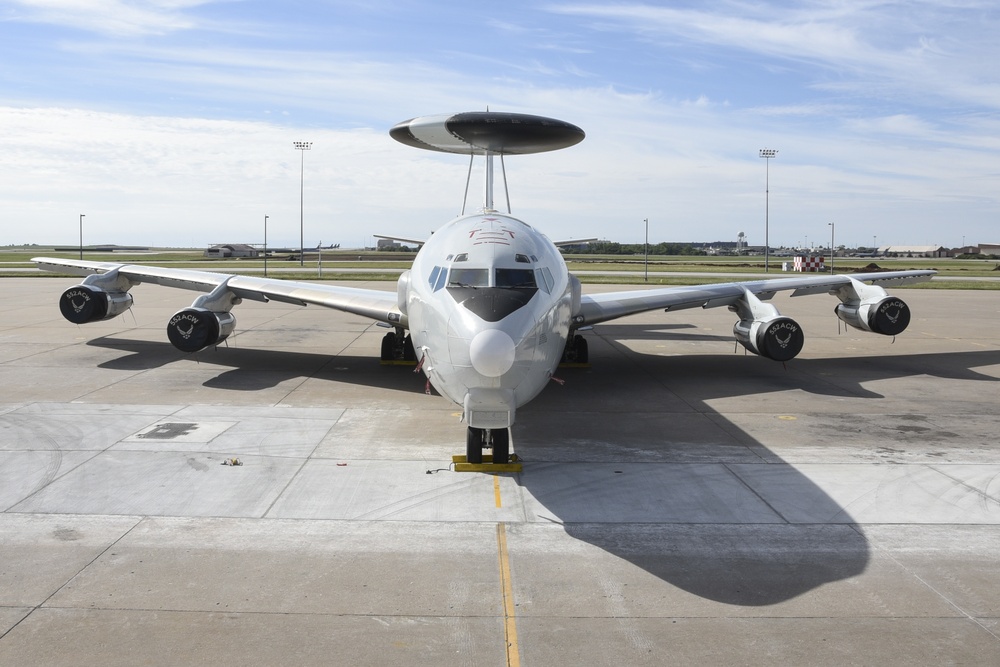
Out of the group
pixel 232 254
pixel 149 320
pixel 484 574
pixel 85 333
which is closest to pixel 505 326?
pixel 484 574

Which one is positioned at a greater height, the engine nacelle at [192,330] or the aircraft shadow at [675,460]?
the engine nacelle at [192,330]

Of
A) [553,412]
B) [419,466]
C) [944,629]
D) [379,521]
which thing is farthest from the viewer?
[553,412]

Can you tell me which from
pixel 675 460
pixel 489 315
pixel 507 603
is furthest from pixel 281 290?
pixel 507 603

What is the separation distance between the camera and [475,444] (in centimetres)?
1218

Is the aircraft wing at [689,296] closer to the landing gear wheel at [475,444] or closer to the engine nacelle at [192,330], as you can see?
the landing gear wheel at [475,444]

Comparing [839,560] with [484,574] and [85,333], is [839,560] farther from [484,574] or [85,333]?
[85,333]

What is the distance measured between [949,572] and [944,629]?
1482mm

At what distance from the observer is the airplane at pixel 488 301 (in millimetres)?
10734

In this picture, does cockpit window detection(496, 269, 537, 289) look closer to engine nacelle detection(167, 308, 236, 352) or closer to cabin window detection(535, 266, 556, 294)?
cabin window detection(535, 266, 556, 294)

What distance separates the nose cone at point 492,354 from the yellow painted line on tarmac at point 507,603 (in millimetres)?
1919

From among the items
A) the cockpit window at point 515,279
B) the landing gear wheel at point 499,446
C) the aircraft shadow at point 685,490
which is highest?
the cockpit window at point 515,279

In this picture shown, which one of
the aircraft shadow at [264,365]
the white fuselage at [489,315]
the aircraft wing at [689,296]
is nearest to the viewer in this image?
the white fuselage at [489,315]

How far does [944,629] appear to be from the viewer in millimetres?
7281

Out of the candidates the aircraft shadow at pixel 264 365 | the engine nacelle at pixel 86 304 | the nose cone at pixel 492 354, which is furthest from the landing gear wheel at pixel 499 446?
the engine nacelle at pixel 86 304
